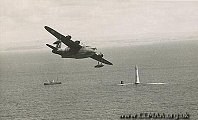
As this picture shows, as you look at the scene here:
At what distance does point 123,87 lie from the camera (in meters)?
146

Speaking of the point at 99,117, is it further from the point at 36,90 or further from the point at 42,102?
the point at 36,90

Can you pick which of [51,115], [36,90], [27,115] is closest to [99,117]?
[51,115]

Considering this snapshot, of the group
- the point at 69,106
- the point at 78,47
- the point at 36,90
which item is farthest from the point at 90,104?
the point at 78,47

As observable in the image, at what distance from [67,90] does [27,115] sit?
44.7m

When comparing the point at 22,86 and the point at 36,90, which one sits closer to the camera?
the point at 36,90

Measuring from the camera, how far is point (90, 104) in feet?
362

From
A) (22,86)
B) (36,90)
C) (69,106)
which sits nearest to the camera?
(69,106)

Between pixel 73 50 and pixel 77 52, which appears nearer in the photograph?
pixel 77 52

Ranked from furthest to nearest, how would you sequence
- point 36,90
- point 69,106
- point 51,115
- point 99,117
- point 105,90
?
point 36,90
point 105,90
point 69,106
point 51,115
point 99,117

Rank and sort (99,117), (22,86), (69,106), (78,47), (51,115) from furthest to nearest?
(22,86)
(69,106)
(51,115)
(99,117)
(78,47)

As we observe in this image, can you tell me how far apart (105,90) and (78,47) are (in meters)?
90.3

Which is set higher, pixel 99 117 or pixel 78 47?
pixel 78 47

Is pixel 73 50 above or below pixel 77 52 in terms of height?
above

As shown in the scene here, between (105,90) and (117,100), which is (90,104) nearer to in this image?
(117,100)
